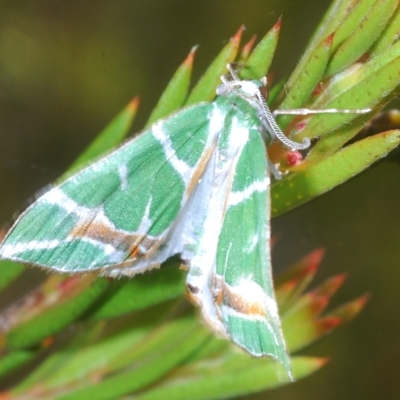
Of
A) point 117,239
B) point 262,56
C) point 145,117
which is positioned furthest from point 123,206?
point 145,117

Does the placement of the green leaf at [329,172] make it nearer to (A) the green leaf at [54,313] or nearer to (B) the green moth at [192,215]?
(B) the green moth at [192,215]

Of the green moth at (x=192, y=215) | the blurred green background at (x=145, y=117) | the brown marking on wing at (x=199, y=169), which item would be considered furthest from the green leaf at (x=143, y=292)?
the blurred green background at (x=145, y=117)

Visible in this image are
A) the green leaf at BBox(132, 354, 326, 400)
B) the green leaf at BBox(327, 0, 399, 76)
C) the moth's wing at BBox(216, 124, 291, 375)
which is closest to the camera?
the green leaf at BBox(327, 0, 399, 76)

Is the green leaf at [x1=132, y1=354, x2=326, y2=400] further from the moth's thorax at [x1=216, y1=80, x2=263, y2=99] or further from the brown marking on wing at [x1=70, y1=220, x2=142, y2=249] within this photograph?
the moth's thorax at [x1=216, y1=80, x2=263, y2=99]

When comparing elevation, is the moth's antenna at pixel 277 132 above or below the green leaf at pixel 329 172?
above

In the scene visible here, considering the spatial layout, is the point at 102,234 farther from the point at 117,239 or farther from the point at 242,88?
the point at 242,88

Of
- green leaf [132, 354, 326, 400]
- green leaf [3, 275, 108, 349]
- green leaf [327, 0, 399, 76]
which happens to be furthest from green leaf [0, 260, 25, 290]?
green leaf [327, 0, 399, 76]
